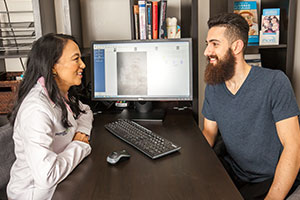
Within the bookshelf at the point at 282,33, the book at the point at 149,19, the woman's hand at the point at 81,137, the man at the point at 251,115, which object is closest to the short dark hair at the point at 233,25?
the man at the point at 251,115

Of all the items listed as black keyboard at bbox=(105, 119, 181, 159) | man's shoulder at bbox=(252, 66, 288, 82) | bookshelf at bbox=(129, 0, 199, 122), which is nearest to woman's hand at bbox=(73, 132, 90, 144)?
black keyboard at bbox=(105, 119, 181, 159)

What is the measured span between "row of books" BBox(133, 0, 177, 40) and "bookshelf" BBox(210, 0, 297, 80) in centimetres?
39

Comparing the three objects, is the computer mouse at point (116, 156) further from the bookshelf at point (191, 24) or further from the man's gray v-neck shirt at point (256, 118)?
the bookshelf at point (191, 24)

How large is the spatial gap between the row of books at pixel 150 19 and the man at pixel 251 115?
0.39 metres

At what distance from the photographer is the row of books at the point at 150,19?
1.80m

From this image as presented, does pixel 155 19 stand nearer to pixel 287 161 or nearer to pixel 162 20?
pixel 162 20

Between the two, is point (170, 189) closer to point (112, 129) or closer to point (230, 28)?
point (112, 129)

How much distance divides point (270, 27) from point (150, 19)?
80cm

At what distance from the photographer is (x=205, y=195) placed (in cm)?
94

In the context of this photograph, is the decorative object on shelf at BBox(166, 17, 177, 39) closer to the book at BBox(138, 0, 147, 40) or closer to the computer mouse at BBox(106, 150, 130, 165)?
the book at BBox(138, 0, 147, 40)

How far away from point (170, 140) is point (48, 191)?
596 mm

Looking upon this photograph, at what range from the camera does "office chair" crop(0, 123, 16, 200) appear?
1318 mm

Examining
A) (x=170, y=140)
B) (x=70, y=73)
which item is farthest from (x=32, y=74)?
(x=170, y=140)

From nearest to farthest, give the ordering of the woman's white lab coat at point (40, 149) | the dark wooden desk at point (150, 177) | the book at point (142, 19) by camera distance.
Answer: the dark wooden desk at point (150, 177)
the woman's white lab coat at point (40, 149)
the book at point (142, 19)
